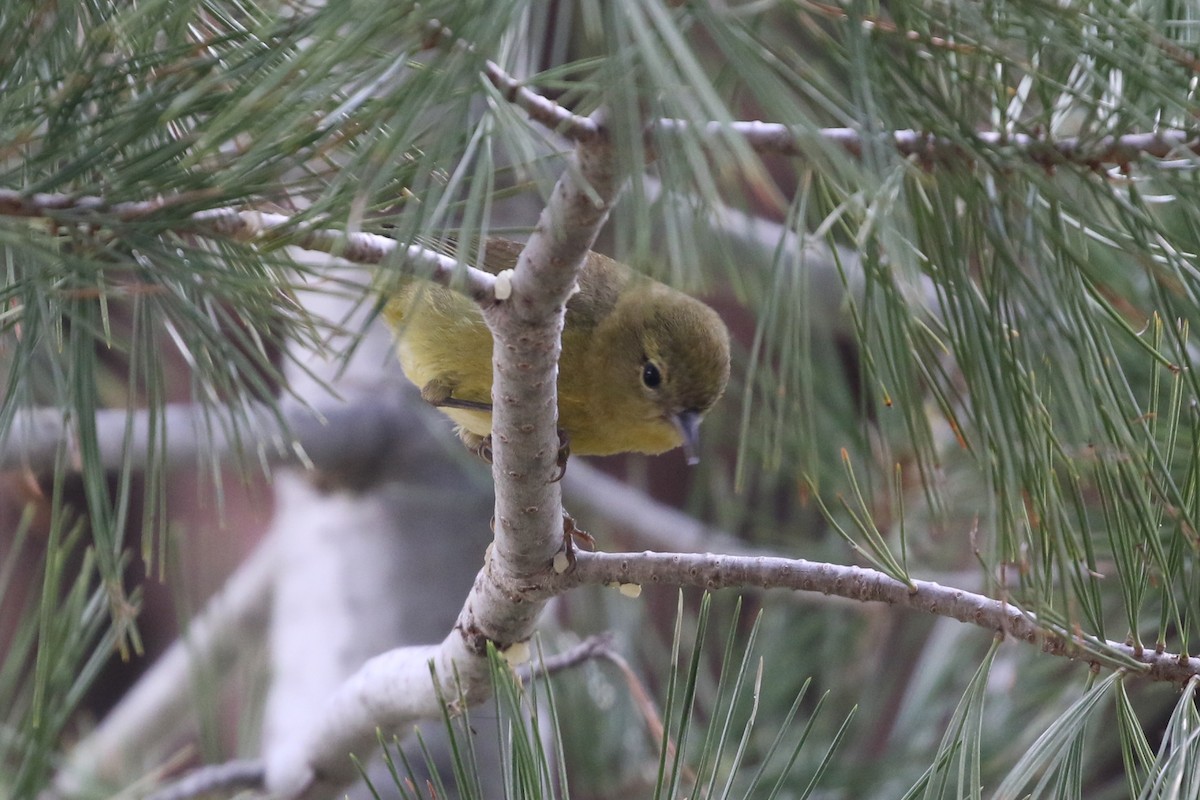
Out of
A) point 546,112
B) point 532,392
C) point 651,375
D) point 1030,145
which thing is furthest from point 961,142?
point 651,375

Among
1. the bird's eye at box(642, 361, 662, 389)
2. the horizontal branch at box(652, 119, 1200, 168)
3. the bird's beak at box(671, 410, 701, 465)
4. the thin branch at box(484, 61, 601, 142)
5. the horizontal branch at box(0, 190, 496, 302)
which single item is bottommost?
the bird's beak at box(671, 410, 701, 465)

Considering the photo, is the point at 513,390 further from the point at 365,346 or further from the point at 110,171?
the point at 365,346

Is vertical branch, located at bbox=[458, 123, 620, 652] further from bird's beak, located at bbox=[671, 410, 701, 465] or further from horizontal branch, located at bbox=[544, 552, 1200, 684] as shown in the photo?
bird's beak, located at bbox=[671, 410, 701, 465]

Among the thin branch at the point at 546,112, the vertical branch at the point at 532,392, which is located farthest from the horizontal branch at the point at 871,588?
the thin branch at the point at 546,112

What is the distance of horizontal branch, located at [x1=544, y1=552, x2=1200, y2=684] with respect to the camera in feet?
2.61

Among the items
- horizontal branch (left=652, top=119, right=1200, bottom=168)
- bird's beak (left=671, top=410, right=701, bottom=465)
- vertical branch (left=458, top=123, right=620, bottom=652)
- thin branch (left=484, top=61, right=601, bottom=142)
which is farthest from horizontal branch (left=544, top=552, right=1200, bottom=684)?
bird's beak (left=671, top=410, right=701, bottom=465)

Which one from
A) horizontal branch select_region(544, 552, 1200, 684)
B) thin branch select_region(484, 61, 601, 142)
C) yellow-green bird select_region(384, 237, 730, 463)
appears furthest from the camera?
yellow-green bird select_region(384, 237, 730, 463)

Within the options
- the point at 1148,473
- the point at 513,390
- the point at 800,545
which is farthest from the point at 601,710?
the point at 1148,473

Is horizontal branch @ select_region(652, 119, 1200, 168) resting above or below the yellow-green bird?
above

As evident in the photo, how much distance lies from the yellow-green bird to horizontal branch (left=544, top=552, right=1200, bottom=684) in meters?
0.51

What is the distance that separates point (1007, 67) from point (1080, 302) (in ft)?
0.49

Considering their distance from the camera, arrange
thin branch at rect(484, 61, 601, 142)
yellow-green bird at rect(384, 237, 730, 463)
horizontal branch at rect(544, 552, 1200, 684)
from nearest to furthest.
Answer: thin branch at rect(484, 61, 601, 142), horizontal branch at rect(544, 552, 1200, 684), yellow-green bird at rect(384, 237, 730, 463)

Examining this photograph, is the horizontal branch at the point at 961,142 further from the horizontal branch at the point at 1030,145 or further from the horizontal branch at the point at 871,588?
the horizontal branch at the point at 871,588

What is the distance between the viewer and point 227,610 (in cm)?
256
